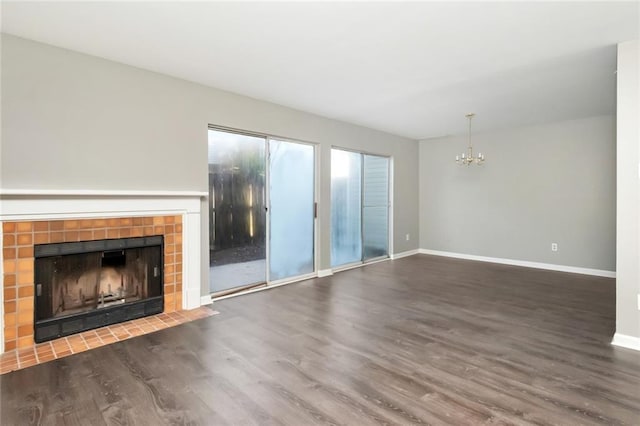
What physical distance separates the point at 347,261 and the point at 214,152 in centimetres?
304

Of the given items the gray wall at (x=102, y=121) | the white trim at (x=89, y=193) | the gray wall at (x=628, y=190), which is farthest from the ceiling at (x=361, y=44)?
the white trim at (x=89, y=193)

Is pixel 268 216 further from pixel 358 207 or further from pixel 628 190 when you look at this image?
pixel 628 190

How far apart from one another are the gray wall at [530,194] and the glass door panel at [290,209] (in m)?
2.88

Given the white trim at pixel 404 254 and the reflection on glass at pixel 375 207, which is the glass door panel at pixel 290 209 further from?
the white trim at pixel 404 254

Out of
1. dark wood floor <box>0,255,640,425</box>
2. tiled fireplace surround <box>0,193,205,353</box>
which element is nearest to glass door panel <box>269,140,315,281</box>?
dark wood floor <box>0,255,640,425</box>

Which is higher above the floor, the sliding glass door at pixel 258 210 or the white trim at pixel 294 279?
the sliding glass door at pixel 258 210

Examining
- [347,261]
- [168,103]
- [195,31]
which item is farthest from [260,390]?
[347,261]

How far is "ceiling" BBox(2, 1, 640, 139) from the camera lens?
2254mm

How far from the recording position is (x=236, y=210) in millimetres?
4199

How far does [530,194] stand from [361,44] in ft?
15.6

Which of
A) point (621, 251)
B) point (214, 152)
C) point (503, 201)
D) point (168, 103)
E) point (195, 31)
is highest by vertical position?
point (195, 31)

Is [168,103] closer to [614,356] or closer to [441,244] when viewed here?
[614,356]

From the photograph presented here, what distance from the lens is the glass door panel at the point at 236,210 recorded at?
3.98 meters

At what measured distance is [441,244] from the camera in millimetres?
7078
